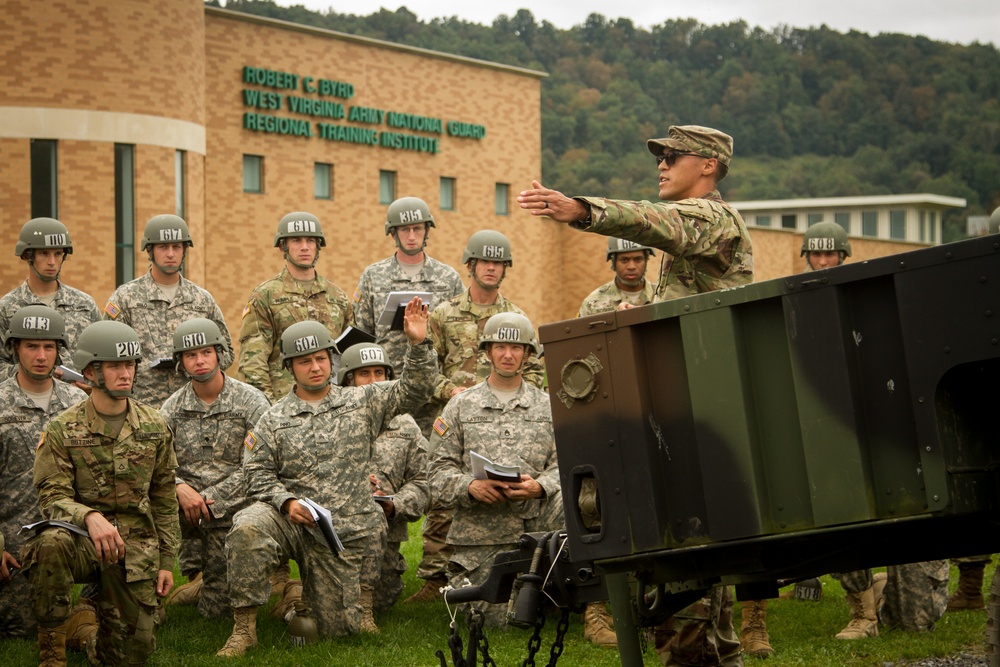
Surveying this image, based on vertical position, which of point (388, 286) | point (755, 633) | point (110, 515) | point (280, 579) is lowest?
point (755, 633)

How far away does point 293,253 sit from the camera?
1109 cm

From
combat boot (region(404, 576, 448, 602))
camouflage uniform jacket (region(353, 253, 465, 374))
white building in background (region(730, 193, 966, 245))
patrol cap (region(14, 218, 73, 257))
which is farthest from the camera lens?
white building in background (region(730, 193, 966, 245))

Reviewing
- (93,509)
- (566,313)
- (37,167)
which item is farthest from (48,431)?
(566,313)

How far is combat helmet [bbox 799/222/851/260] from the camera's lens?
11.2 m

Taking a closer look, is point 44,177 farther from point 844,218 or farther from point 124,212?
point 844,218

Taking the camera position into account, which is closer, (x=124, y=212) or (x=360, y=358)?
(x=360, y=358)

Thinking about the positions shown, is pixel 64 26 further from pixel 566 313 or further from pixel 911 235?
pixel 911 235

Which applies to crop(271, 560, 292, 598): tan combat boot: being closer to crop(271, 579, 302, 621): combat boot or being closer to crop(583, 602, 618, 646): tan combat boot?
crop(271, 579, 302, 621): combat boot

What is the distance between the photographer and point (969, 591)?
9781 mm

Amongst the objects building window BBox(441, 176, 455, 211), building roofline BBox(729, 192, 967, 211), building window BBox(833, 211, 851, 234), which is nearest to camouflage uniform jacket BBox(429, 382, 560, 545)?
building window BBox(441, 176, 455, 211)

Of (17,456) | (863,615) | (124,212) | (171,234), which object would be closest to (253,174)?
(124,212)

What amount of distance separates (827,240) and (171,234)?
560 centimetres

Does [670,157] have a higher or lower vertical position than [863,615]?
higher

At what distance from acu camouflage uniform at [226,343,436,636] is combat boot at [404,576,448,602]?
3.32 ft
